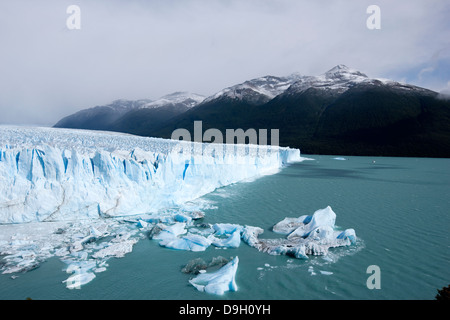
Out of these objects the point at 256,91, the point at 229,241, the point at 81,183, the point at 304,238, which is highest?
the point at 256,91

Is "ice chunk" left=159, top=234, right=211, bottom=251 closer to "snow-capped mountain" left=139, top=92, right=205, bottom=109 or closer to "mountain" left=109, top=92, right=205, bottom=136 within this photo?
"mountain" left=109, top=92, right=205, bottom=136

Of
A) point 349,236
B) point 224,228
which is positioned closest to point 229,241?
point 224,228

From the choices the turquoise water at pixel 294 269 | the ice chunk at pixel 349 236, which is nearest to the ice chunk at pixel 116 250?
the turquoise water at pixel 294 269

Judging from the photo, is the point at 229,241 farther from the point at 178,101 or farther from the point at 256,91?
the point at 178,101

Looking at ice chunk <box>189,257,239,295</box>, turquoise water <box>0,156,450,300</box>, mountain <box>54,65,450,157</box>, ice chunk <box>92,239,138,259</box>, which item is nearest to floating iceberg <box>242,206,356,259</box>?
turquoise water <box>0,156,450,300</box>

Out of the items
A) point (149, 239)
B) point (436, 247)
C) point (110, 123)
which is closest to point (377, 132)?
point (436, 247)

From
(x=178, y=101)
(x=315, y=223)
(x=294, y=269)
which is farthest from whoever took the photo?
(x=178, y=101)

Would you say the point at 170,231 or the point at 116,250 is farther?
the point at 170,231
